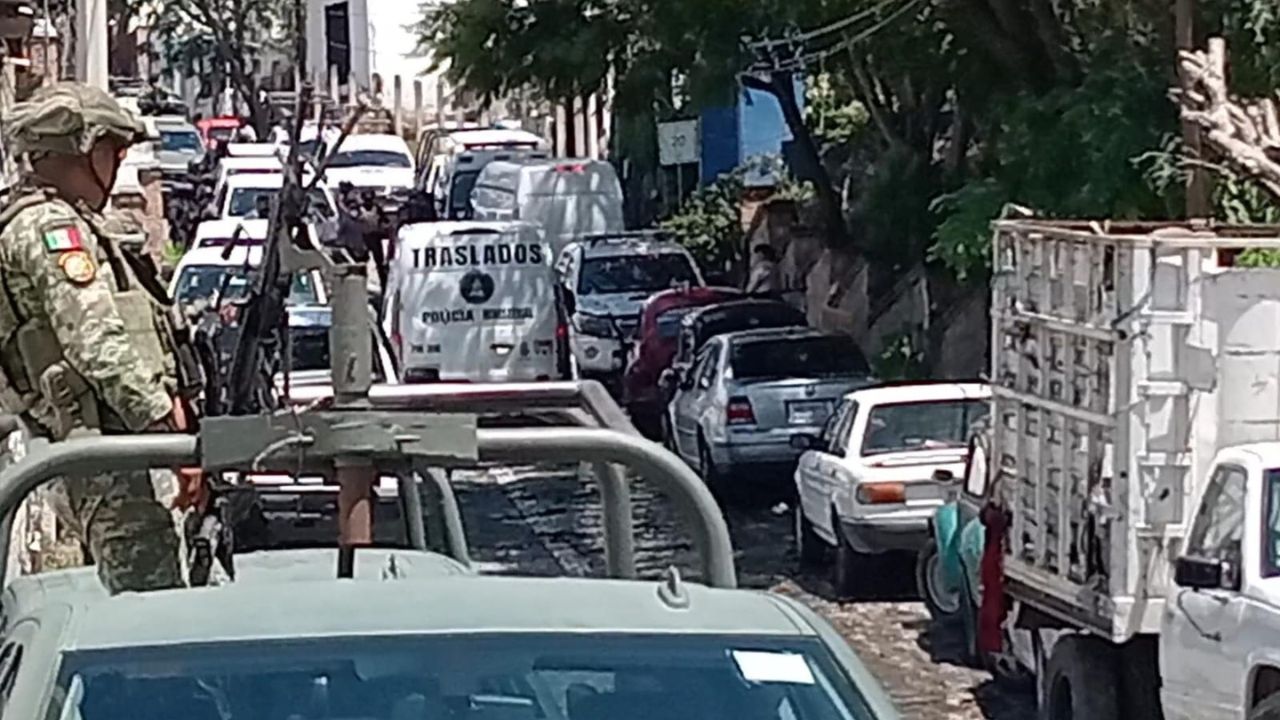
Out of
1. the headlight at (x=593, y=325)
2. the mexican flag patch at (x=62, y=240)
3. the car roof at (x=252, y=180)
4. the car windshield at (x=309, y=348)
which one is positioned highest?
the mexican flag patch at (x=62, y=240)

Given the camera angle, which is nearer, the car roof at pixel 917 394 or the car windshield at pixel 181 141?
the car roof at pixel 917 394

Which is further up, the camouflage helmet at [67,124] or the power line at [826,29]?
the power line at [826,29]

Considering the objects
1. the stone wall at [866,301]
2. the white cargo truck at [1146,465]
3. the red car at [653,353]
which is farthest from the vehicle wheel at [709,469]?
the white cargo truck at [1146,465]

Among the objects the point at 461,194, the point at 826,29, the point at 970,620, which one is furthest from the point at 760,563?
the point at 461,194

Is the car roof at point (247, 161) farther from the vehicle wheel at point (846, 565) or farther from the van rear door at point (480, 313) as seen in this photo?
the vehicle wheel at point (846, 565)

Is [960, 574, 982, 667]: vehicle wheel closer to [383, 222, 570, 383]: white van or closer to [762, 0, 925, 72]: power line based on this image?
[762, 0, 925, 72]: power line

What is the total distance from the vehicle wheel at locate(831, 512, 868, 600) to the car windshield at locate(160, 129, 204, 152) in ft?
109

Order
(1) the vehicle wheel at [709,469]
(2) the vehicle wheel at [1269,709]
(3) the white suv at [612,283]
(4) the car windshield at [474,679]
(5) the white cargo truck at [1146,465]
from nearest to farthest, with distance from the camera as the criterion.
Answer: (4) the car windshield at [474,679], (2) the vehicle wheel at [1269,709], (5) the white cargo truck at [1146,465], (1) the vehicle wheel at [709,469], (3) the white suv at [612,283]

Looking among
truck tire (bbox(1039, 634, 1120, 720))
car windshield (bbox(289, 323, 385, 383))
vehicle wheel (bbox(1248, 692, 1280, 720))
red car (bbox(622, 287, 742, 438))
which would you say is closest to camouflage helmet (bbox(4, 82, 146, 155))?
vehicle wheel (bbox(1248, 692, 1280, 720))

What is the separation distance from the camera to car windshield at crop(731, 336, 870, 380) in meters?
23.6

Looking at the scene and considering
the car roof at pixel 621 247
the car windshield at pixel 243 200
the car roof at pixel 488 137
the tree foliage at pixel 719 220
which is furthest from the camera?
the car roof at pixel 488 137

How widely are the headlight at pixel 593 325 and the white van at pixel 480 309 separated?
3.50 m

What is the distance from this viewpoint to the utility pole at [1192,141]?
51.9ft

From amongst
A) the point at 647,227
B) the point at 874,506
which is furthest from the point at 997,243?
the point at 647,227
